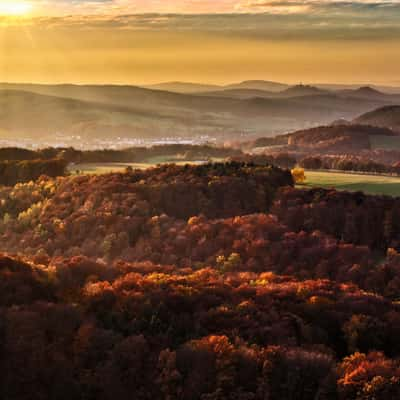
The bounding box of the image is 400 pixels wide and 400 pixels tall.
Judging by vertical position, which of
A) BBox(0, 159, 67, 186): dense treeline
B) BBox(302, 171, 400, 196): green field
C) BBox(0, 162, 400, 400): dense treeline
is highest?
BBox(0, 162, 400, 400): dense treeline

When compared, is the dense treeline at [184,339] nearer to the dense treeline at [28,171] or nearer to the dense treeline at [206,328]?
the dense treeline at [206,328]

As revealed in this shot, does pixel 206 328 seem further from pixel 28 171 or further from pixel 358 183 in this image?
pixel 28 171

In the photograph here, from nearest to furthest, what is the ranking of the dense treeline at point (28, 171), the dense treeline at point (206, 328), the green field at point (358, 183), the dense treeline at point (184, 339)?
the dense treeline at point (184, 339), the dense treeline at point (206, 328), the green field at point (358, 183), the dense treeline at point (28, 171)

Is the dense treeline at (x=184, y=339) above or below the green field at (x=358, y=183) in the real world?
above

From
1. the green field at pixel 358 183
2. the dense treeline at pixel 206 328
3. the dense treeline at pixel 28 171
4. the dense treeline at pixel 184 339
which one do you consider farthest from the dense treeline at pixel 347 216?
the dense treeline at pixel 28 171

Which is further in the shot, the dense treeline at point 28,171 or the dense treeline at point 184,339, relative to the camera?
the dense treeline at point 28,171

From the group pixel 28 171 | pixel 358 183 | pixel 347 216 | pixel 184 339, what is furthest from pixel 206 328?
pixel 28 171

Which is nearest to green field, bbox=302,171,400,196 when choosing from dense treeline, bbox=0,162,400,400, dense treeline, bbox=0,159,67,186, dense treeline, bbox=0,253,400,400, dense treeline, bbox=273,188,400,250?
dense treeline, bbox=273,188,400,250

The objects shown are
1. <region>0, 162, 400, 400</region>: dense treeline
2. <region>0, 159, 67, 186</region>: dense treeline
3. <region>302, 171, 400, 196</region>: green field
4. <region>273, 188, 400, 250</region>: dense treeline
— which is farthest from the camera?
<region>0, 159, 67, 186</region>: dense treeline

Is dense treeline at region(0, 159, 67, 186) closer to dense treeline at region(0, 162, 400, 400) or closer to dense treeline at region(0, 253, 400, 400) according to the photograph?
dense treeline at region(0, 162, 400, 400)
